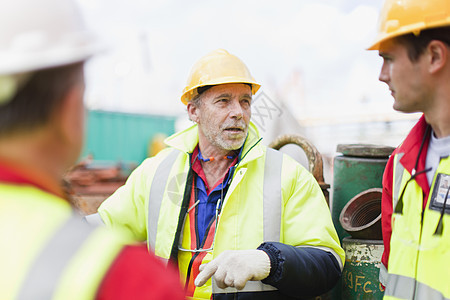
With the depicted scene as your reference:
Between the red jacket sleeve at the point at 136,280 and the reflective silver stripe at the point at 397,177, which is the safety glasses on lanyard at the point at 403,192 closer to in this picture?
the reflective silver stripe at the point at 397,177

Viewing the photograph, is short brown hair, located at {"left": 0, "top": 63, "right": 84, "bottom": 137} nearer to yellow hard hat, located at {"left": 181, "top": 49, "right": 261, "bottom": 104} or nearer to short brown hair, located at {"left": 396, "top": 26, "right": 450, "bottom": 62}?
short brown hair, located at {"left": 396, "top": 26, "right": 450, "bottom": 62}

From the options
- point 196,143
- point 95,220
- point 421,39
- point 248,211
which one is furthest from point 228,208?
point 421,39

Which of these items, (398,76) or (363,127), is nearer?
(398,76)

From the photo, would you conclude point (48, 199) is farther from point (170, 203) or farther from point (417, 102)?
point (170, 203)

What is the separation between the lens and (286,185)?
2.50 metres

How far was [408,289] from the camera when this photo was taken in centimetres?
167

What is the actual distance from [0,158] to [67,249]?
24 centimetres

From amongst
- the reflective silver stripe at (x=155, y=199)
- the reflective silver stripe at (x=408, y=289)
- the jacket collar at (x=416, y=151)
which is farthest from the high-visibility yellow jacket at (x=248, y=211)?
the jacket collar at (x=416, y=151)

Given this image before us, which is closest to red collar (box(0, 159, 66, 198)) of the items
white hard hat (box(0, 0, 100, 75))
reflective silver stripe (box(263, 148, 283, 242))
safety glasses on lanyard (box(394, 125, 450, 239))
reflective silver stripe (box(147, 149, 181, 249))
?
white hard hat (box(0, 0, 100, 75))

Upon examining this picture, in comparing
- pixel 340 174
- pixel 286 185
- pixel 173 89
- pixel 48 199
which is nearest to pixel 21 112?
pixel 48 199

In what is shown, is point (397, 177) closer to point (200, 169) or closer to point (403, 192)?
point (403, 192)

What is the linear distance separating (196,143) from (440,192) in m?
1.72

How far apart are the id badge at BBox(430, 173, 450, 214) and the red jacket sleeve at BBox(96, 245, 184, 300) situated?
45.8 inches

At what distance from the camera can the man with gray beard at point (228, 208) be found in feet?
7.20
